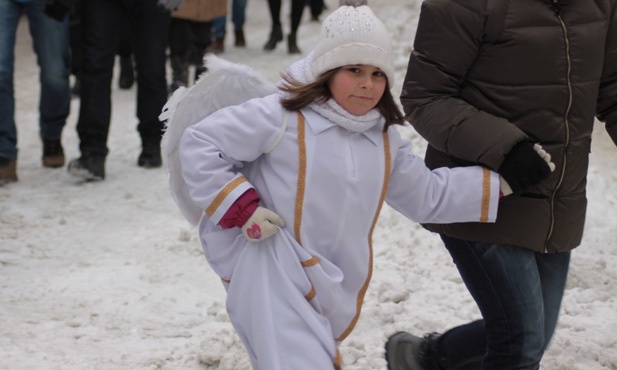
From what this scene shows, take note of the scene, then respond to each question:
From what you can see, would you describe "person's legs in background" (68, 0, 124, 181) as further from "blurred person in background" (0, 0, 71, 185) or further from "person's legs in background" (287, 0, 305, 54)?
"person's legs in background" (287, 0, 305, 54)

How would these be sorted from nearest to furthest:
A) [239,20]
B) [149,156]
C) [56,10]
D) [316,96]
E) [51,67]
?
[316,96], [56,10], [51,67], [149,156], [239,20]

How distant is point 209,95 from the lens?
11.0 ft

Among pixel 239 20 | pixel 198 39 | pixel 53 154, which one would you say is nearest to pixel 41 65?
pixel 53 154

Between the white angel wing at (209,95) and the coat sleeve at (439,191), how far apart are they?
1.59 feet

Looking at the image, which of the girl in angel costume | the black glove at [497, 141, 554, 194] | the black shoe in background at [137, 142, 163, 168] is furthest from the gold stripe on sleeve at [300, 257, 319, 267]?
the black shoe in background at [137, 142, 163, 168]

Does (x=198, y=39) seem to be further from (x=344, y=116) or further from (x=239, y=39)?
(x=344, y=116)

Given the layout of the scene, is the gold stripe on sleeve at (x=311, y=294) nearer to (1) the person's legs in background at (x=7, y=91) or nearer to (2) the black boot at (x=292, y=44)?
(1) the person's legs in background at (x=7, y=91)

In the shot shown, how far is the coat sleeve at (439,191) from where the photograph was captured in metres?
3.32

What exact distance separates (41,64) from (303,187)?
15.4 feet

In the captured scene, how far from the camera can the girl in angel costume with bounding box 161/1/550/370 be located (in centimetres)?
311

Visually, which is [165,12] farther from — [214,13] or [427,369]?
[427,369]

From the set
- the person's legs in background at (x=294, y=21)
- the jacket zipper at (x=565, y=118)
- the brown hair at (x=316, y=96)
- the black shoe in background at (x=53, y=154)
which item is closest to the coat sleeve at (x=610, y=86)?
the jacket zipper at (x=565, y=118)

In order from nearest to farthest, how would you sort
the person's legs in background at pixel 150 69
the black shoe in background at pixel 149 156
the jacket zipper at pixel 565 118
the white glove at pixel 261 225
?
the white glove at pixel 261 225 < the jacket zipper at pixel 565 118 < the person's legs in background at pixel 150 69 < the black shoe in background at pixel 149 156

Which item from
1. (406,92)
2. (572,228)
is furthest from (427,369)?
(406,92)
